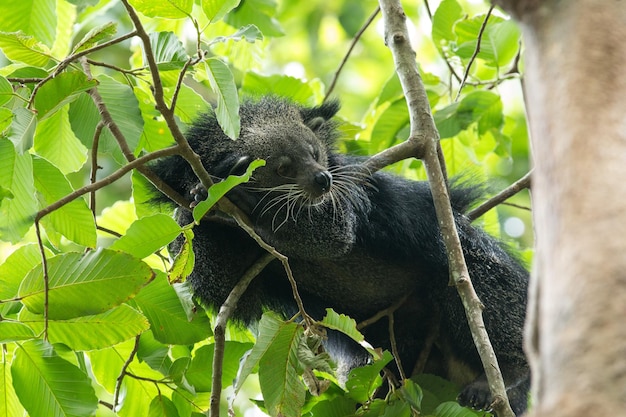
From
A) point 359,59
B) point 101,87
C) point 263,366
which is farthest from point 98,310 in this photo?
point 359,59

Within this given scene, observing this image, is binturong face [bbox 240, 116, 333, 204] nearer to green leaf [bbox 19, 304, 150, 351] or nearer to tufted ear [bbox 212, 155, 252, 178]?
tufted ear [bbox 212, 155, 252, 178]

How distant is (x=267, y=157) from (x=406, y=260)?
3.33 ft

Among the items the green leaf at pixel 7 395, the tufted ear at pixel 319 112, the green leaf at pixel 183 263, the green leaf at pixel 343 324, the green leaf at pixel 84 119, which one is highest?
the tufted ear at pixel 319 112

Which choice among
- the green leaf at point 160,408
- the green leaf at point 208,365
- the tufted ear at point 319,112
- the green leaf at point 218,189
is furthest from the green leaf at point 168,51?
the tufted ear at point 319,112

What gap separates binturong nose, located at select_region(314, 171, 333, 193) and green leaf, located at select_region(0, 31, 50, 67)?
1394 mm

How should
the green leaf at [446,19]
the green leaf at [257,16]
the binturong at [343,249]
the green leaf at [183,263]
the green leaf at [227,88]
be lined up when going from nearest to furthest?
the green leaf at [227,88] → the green leaf at [183,263] → the binturong at [343,249] → the green leaf at [446,19] → the green leaf at [257,16]

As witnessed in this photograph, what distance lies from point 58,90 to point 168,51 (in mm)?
481

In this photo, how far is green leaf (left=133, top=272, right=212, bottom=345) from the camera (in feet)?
10.6

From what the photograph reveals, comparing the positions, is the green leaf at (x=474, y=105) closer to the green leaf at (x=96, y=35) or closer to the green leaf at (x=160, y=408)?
the green leaf at (x=96, y=35)

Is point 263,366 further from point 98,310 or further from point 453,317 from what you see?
point 453,317

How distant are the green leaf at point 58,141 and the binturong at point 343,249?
546mm

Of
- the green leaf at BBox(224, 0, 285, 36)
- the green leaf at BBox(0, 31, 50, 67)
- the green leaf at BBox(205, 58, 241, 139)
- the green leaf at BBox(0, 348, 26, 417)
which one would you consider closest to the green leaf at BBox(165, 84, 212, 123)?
the green leaf at BBox(0, 31, 50, 67)

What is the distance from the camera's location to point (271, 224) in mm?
4078

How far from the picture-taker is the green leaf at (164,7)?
3.01 m
